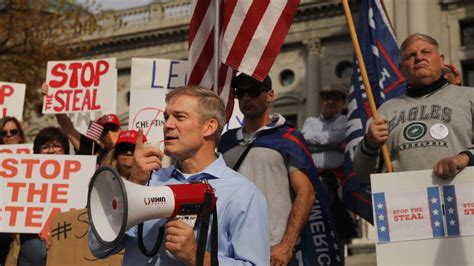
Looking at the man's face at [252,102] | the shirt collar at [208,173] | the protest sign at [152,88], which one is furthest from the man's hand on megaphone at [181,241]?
the protest sign at [152,88]

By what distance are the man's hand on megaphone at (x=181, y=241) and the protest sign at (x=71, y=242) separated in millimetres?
2278

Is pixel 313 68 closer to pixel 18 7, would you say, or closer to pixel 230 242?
pixel 18 7

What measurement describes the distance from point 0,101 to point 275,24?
15.2 ft

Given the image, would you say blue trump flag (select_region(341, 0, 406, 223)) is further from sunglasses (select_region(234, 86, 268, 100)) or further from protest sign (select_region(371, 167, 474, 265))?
protest sign (select_region(371, 167, 474, 265))

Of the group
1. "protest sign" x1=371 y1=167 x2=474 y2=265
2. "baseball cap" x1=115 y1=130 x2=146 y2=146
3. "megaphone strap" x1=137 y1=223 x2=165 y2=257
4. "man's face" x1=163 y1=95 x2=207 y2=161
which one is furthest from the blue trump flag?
"megaphone strap" x1=137 y1=223 x2=165 y2=257

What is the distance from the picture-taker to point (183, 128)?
3551mm

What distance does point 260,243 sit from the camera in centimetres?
337

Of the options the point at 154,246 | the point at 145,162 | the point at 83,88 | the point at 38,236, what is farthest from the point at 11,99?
the point at 154,246

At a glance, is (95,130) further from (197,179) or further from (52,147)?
(197,179)

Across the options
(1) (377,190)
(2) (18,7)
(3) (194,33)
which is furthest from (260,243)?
(2) (18,7)

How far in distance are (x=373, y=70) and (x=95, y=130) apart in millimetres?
2569

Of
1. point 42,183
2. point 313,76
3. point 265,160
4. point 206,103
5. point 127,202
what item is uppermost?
point 313,76

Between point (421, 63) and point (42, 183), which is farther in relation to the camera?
point (42, 183)

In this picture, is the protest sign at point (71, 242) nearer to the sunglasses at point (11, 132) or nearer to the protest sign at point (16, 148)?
the protest sign at point (16, 148)
